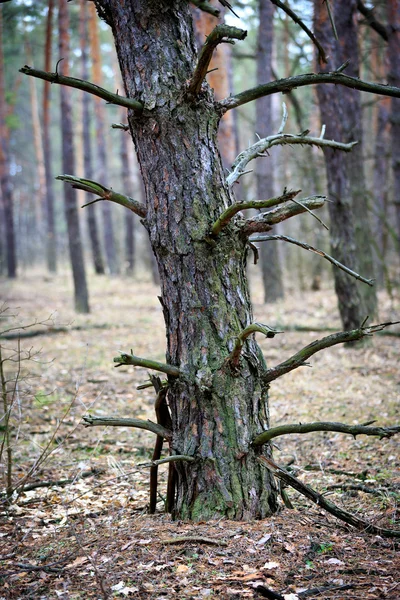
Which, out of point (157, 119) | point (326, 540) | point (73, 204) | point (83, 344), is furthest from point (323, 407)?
point (73, 204)

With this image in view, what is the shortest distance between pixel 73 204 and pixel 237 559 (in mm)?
12068

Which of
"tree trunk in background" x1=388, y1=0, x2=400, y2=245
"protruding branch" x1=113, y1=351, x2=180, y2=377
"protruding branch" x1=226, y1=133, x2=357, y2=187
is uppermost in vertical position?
"tree trunk in background" x1=388, y1=0, x2=400, y2=245

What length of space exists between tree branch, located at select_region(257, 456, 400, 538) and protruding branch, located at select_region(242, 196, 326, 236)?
57.5 inches

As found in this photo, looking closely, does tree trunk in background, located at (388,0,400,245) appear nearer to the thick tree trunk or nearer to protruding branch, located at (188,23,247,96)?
the thick tree trunk

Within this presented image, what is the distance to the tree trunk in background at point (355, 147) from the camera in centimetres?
929

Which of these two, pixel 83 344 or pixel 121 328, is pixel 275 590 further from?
pixel 121 328

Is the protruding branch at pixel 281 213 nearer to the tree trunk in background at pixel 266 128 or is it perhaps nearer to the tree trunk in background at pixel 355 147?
the tree trunk in background at pixel 355 147

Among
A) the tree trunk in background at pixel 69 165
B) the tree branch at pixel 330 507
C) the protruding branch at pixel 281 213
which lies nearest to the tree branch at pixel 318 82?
the protruding branch at pixel 281 213

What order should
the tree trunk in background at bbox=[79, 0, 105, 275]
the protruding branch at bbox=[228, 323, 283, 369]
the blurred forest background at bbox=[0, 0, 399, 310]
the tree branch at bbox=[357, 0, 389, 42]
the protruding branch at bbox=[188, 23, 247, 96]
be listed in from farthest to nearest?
1. the tree trunk in background at bbox=[79, 0, 105, 275]
2. the blurred forest background at bbox=[0, 0, 399, 310]
3. the tree branch at bbox=[357, 0, 389, 42]
4. the protruding branch at bbox=[228, 323, 283, 369]
5. the protruding branch at bbox=[188, 23, 247, 96]

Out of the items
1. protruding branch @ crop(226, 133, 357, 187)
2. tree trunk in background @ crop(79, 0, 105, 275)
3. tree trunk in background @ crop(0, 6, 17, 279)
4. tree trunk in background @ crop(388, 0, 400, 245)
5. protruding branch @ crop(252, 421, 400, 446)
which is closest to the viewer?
protruding branch @ crop(252, 421, 400, 446)

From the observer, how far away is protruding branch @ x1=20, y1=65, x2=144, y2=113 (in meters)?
2.86

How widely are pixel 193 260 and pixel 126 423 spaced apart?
1.07 metres

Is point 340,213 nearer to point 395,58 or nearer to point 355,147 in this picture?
point 355,147

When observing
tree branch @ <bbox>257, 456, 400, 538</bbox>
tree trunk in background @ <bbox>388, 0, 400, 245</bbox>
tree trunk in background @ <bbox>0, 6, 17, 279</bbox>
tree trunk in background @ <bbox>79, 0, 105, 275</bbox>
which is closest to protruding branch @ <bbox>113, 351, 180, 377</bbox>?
tree branch @ <bbox>257, 456, 400, 538</bbox>
